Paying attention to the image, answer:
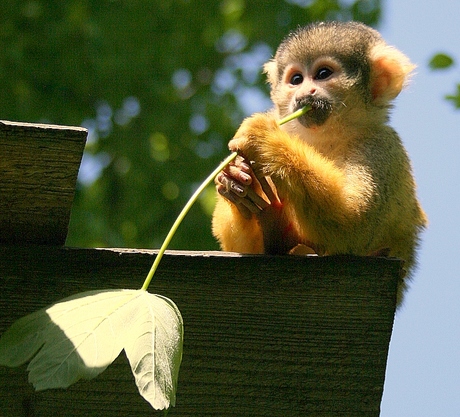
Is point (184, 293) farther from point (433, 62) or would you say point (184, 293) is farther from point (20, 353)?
point (433, 62)

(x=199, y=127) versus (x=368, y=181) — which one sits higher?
(x=368, y=181)

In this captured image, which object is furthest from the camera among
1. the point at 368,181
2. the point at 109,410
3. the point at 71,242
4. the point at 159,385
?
the point at 71,242

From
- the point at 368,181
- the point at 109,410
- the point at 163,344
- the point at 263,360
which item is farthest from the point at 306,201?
the point at 163,344

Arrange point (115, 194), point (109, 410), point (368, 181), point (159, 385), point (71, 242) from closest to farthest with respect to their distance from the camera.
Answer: point (159, 385) < point (109, 410) < point (368, 181) < point (71, 242) < point (115, 194)

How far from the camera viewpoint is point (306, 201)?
10.1 feet

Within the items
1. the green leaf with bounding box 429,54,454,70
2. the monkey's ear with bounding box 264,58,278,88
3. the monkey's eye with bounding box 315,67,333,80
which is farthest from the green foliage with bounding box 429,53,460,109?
the monkey's ear with bounding box 264,58,278,88

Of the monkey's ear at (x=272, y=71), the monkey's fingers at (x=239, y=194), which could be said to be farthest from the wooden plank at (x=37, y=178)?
the monkey's ear at (x=272, y=71)

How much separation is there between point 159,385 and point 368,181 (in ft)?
6.00

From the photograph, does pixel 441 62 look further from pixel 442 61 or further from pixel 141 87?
pixel 141 87

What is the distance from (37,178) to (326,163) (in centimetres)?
130

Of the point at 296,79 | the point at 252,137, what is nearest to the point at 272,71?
the point at 296,79

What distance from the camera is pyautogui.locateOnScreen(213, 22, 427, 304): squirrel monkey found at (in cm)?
305

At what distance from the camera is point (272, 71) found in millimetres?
4543

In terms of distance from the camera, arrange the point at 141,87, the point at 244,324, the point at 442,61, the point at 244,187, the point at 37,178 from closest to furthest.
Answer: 1. the point at 37,178
2. the point at 244,324
3. the point at 244,187
4. the point at 442,61
5. the point at 141,87
